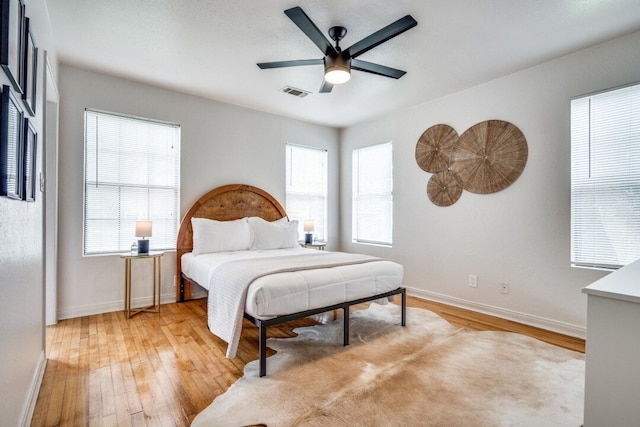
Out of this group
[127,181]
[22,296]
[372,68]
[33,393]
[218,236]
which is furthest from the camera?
[218,236]

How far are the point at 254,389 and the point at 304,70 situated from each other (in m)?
3.00

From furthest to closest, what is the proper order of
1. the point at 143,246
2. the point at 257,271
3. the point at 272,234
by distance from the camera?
the point at 272,234
the point at 143,246
the point at 257,271

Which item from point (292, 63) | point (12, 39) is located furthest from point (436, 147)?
point (12, 39)

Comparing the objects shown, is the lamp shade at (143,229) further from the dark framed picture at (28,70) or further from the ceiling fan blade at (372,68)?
the ceiling fan blade at (372,68)

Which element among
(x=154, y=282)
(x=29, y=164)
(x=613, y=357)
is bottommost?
(x=154, y=282)

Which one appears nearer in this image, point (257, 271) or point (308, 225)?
point (257, 271)

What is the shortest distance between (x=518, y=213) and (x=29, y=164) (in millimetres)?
4103

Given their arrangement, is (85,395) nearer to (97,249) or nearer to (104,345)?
(104,345)

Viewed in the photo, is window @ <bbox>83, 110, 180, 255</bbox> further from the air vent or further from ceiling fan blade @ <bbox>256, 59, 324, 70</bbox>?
ceiling fan blade @ <bbox>256, 59, 324, 70</bbox>

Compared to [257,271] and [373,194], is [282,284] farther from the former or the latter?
[373,194]

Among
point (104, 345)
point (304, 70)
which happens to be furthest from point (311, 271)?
point (304, 70)

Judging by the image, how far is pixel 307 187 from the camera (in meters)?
5.41

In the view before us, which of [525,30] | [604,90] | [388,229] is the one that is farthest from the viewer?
[388,229]

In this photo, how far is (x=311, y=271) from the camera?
2652mm
